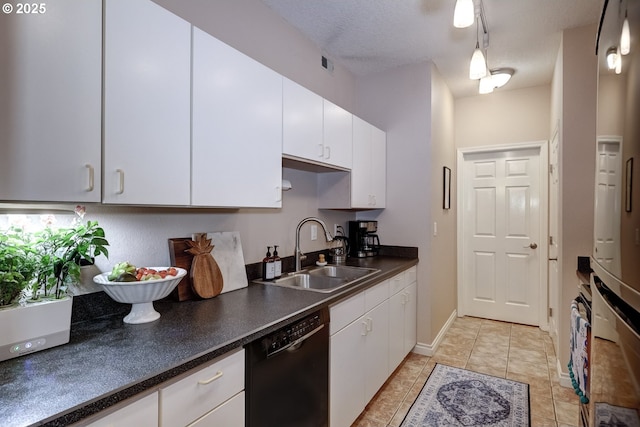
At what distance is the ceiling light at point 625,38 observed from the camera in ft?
2.38

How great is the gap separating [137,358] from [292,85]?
5.15ft

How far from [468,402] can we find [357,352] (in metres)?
0.97

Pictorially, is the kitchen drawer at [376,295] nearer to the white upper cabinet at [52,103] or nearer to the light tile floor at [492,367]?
the light tile floor at [492,367]

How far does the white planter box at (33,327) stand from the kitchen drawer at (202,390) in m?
0.44

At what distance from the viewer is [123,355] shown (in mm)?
1001

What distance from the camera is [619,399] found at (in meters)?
0.71

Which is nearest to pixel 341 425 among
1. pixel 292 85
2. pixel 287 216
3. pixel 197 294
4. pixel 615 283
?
pixel 197 294

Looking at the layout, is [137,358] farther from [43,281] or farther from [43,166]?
[43,166]

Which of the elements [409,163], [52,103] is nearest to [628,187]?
[52,103]

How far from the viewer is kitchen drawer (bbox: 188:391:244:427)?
1.04 meters

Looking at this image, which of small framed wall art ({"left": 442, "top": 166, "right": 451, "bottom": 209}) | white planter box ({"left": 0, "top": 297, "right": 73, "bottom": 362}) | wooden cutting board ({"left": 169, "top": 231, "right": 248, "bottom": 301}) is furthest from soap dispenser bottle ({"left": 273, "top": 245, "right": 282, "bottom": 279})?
small framed wall art ({"left": 442, "top": 166, "right": 451, "bottom": 209})

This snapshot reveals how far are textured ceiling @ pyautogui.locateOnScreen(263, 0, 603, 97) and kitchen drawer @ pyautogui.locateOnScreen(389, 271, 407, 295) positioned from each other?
1.91m

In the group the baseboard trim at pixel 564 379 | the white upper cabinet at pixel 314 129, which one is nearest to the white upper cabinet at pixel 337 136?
the white upper cabinet at pixel 314 129

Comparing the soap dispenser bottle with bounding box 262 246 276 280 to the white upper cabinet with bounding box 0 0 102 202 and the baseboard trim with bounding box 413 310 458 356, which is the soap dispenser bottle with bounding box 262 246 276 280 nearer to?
the white upper cabinet with bounding box 0 0 102 202
